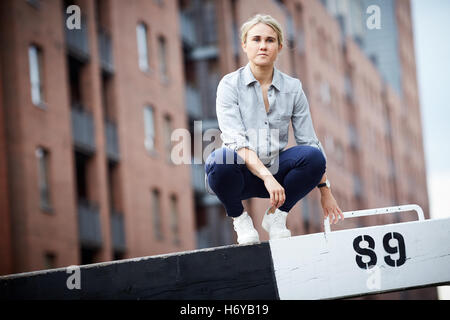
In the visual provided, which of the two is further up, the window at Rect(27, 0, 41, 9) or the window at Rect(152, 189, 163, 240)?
the window at Rect(27, 0, 41, 9)

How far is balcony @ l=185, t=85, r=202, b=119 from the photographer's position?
38.5 m

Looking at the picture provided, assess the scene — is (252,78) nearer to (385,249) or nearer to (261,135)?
(261,135)

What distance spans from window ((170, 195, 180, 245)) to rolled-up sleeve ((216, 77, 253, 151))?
29.6 m

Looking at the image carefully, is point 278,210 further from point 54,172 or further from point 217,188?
point 54,172

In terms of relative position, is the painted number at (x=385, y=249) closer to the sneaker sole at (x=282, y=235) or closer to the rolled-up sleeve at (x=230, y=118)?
the sneaker sole at (x=282, y=235)

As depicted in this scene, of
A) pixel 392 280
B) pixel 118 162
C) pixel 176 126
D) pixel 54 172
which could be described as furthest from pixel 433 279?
pixel 176 126

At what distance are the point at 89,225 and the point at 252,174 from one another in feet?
77.6

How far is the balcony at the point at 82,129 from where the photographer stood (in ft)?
95.6

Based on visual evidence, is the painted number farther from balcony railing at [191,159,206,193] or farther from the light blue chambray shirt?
balcony railing at [191,159,206,193]

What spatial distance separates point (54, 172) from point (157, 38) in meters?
10.7

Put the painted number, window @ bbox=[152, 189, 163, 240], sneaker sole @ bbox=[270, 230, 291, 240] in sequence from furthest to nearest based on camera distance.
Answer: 1. window @ bbox=[152, 189, 163, 240]
2. sneaker sole @ bbox=[270, 230, 291, 240]
3. the painted number

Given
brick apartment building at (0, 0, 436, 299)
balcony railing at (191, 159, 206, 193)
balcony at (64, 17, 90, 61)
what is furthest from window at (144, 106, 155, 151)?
balcony at (64, 17, 90, 61)

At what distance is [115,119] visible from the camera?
32.1 meters
